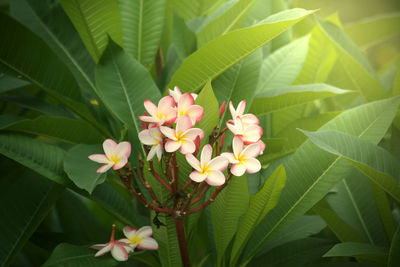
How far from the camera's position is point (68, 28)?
3.42ft

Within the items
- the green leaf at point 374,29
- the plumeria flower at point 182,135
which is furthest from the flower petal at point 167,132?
the green leaf at point 374,29

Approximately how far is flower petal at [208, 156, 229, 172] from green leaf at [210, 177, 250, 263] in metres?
0.12

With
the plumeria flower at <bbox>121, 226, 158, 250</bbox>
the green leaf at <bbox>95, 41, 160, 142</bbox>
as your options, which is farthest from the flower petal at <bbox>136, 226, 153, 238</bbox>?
the green leaf at <bbox>95, 41, 160, 142</bbox>

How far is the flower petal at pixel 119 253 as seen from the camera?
789 millimetres

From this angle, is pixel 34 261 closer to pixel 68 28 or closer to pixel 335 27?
pixel 68 28

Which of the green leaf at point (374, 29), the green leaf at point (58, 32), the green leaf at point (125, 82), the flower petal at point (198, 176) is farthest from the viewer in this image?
the green leaf at point (374, 29)

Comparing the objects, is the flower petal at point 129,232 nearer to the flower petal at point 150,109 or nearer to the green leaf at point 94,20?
the flower petal at point 150,109

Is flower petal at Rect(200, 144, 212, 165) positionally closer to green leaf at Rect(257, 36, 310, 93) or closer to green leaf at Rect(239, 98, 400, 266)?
green leaf at Rect(239, 98, 400, 266)

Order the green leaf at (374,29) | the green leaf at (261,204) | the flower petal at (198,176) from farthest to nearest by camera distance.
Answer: the green leaf at (374,29) → the green leaf at (261,204) → the flower petal at (198,176)

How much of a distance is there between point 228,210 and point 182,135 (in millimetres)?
233

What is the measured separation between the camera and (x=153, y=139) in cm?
70

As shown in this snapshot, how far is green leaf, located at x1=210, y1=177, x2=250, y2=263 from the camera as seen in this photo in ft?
2.67

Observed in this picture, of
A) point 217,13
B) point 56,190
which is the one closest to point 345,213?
point 217,13

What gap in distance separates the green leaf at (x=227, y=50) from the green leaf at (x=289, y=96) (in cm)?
14
